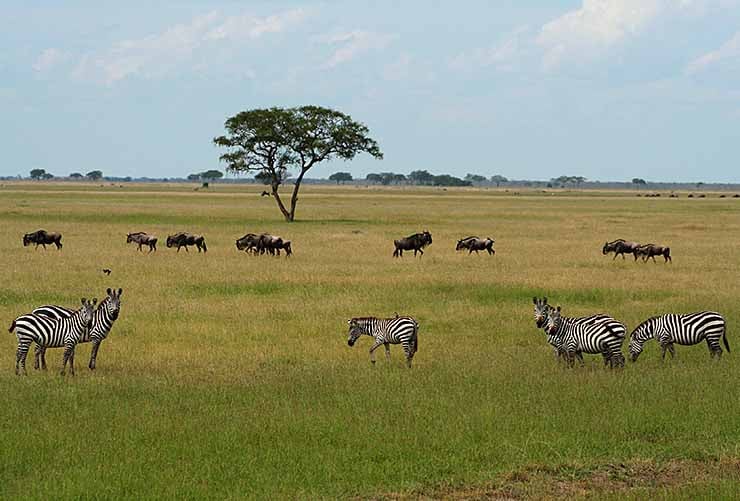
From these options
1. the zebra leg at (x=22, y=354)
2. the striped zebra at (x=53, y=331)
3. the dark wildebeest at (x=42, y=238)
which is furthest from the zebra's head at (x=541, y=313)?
the dark wildebeest at (x=42, y=238)

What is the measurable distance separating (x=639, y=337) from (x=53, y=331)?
9751mm

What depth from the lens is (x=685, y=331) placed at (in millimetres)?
16219

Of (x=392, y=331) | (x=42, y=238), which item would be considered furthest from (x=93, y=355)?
(x=42, y=238)

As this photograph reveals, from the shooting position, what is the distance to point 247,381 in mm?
15070

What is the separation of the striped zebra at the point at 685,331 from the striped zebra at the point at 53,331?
9196 mm

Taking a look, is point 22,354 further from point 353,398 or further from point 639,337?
point 639,337

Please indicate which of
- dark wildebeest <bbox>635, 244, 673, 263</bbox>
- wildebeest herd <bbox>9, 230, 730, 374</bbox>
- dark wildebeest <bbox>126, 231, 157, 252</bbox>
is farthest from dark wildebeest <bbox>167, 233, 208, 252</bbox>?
wildebeest herd <bbox>9, 230, 730, 374</bbox>

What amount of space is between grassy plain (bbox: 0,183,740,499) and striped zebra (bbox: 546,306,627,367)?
15.5 inches

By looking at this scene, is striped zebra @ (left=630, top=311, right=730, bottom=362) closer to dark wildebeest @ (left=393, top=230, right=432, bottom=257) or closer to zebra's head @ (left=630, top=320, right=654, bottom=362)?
zebra's head @ (left=630, top=320, right=654, bottom=362)

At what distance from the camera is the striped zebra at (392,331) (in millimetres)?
16062

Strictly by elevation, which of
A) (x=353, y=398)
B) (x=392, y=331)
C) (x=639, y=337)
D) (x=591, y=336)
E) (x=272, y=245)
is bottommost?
(x=353, y=398)

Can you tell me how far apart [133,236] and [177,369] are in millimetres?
28277

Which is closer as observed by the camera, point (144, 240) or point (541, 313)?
point (541, 313)

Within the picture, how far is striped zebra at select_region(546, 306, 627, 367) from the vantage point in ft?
49.8
